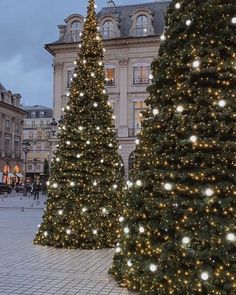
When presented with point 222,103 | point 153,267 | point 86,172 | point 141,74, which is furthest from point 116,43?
point 153,267

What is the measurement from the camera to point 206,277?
6473 millimetres

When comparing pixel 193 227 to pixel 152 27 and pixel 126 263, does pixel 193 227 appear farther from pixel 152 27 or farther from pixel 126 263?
pixel 152 27

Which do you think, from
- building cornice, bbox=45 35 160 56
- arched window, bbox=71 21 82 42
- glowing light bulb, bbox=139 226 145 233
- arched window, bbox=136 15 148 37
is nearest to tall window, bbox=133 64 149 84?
building cornice, bbox=45 35 160 56

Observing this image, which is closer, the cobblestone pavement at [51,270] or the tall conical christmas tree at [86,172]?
the cobblestone pavement at [51,270]

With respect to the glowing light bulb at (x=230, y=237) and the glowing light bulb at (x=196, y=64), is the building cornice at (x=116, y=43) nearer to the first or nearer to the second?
the glowing light bulb at (x=196, y=64)

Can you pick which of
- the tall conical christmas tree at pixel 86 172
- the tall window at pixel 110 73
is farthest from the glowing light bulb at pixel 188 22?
the tall window at pixel 110 73

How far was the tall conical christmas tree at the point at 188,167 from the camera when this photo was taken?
6.57 metres

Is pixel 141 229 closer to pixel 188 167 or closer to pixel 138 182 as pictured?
pixel 138 182

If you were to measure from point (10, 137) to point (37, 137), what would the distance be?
25.8 m

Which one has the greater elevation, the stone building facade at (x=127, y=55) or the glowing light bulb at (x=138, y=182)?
the stone building facade at (x=127, y=55)

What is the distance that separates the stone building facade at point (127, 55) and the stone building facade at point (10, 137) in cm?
3277

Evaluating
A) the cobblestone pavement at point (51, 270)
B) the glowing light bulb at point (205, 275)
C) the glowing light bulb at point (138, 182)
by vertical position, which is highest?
the glowing light bulb at point (138, 182)

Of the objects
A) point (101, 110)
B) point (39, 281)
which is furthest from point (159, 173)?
point (101, 110)

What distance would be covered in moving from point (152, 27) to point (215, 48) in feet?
119
